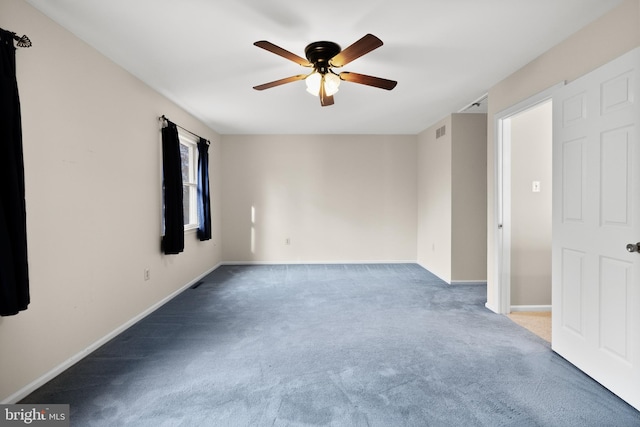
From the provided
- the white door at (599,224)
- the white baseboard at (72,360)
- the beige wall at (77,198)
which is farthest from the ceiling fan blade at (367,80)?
the white baseboard at (72,360)

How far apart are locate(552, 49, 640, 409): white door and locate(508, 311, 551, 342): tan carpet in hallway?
41 cm

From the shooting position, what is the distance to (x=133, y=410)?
176cm

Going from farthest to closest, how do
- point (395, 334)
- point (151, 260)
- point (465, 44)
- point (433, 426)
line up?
1. point (151, 260)
2. point (395, 334)
3. point (465, 44)
4. point (433, 426)

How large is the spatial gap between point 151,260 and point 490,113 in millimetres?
3943

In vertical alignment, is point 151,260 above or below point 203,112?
below

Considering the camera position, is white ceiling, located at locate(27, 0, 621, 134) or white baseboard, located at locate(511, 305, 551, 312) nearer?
white ceiling, located at locate(27, 0, 621, 134)

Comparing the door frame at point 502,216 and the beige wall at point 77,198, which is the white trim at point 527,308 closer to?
the door frame at point 502,216

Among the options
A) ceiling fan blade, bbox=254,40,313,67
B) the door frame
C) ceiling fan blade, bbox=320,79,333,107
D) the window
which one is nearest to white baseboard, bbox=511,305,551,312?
the door frame

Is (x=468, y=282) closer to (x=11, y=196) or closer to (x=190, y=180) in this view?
(x=190, y=180)

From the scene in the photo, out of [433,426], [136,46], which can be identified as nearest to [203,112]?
[136,46]

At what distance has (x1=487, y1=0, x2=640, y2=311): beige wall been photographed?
1.92m

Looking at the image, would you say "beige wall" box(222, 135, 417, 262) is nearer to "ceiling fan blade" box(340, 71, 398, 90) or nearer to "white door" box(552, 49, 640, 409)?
"ceiling fan blade" box(340, 71, 398, 90)

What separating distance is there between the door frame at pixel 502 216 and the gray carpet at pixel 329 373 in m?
0.29

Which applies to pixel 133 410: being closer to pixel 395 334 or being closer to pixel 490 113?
pixel 395 334
